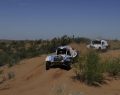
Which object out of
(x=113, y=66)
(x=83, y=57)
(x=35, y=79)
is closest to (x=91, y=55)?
(x=83, y=57)

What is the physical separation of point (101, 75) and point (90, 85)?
62.7 inches

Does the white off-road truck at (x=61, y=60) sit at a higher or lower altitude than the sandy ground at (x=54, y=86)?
higher

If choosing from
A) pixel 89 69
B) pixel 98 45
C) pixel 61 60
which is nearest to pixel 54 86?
pixel 89 69

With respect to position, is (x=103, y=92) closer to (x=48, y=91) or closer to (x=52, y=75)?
(x=48, y=91)

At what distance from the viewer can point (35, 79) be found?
27.1 metres

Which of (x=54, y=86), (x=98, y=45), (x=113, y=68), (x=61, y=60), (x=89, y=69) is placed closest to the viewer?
(x=54, y=86)

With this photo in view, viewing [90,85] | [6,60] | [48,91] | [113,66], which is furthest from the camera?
[6,60]

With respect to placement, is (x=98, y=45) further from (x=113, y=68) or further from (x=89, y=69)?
(x=89, y=69)

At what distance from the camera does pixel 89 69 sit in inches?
941

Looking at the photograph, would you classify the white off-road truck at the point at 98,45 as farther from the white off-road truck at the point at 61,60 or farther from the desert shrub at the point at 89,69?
the desert shrub at the point at 89,69

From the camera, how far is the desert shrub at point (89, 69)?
2348 cm

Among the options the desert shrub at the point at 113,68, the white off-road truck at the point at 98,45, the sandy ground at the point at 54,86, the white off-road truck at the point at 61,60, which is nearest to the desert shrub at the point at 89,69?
the sandy ground at the point at 54,86

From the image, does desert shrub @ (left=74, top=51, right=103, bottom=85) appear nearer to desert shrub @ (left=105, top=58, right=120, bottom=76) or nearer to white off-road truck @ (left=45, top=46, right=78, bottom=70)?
desert shrub @ (left=105, top=58, right=120, bottom=76)

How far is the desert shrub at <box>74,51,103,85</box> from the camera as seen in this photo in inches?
924
